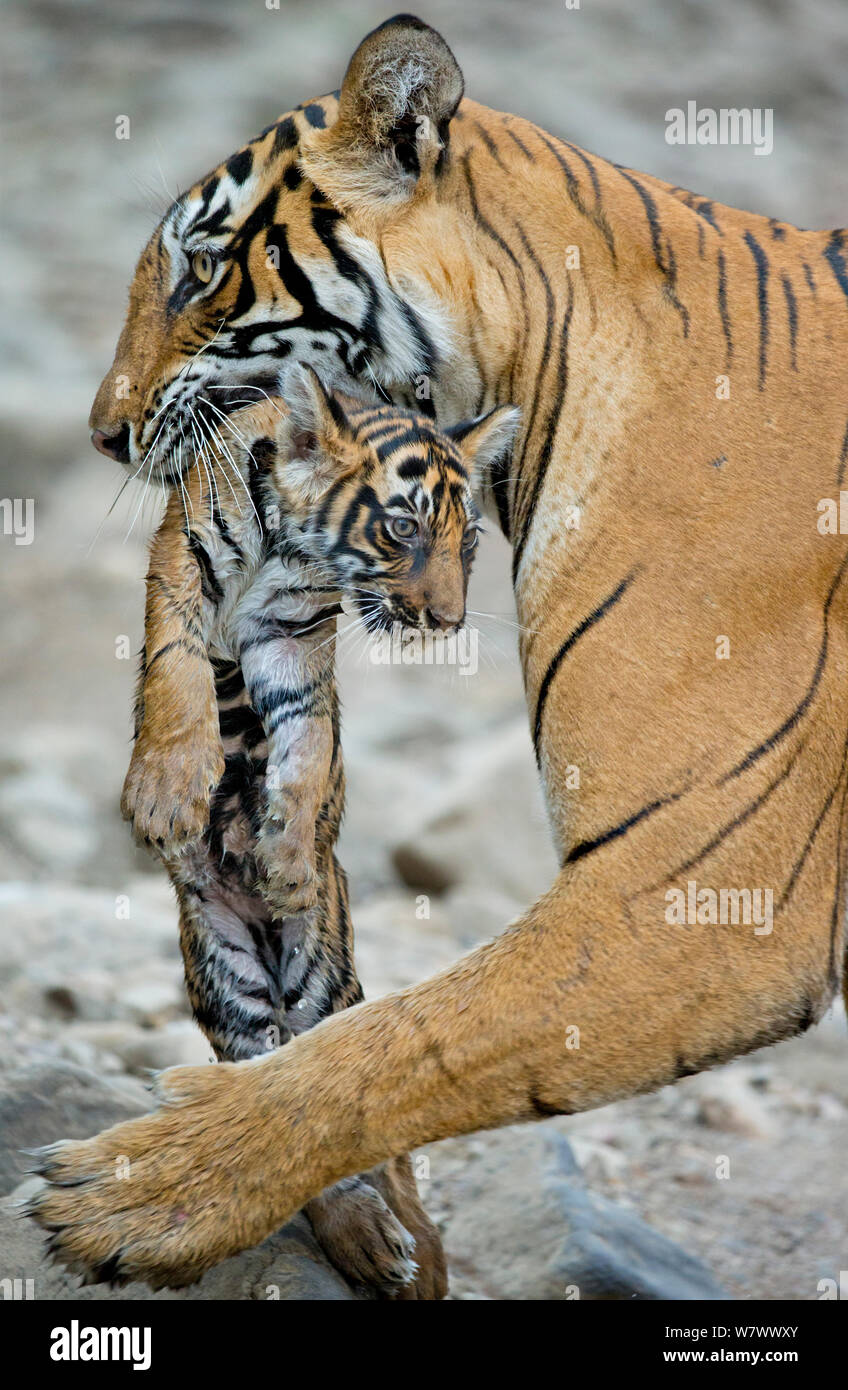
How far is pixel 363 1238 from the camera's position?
225 centimetres

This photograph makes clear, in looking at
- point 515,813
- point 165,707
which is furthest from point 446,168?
point 515,813

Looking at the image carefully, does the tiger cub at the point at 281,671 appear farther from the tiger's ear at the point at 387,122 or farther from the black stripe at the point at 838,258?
the black stripe at the point at 838,258

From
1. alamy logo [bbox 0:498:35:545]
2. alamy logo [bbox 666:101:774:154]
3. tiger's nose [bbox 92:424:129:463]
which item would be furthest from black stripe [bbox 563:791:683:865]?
alamy logo [bbox 666:101:774:154]

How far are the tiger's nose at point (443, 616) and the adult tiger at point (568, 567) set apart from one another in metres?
0.12

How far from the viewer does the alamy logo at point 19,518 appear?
22.3 ft

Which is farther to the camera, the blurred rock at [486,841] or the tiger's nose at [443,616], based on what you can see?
the blurred rock at [486,841]

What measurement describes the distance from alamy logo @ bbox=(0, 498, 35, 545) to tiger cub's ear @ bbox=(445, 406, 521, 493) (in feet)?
15.9

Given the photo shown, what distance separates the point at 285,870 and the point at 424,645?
407 mm

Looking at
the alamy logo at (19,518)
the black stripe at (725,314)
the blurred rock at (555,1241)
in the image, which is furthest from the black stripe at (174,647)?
the alamy logo at (19,518)

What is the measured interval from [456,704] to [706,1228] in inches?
138

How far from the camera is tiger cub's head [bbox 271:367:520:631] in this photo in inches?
87.9

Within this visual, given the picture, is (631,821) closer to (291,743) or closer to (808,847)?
(808,847)
